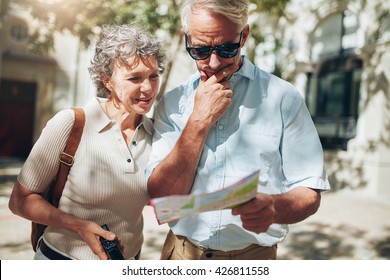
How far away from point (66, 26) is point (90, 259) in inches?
111

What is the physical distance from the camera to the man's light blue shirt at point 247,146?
1268mm

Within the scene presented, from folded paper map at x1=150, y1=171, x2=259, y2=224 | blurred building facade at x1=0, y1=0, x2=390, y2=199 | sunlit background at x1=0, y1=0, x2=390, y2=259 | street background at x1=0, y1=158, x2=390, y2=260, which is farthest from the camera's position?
blurred building facade at x1=0, y1=0, x2=390, y2=199

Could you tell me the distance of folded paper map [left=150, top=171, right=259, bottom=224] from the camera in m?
0.94

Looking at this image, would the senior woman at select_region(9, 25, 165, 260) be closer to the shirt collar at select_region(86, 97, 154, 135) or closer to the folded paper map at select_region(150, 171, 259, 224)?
the shirt collar at select_region(86, 97, 154, 135)

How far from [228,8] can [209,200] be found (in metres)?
0.64

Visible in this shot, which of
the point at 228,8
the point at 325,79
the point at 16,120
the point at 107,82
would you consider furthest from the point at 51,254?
the point at 325,79

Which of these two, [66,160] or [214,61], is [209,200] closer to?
[214,61]

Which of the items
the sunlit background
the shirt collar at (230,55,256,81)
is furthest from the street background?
the shirt collar at (230,55,256,81)

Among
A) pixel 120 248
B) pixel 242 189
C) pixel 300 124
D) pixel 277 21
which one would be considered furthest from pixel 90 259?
pixel 277 21

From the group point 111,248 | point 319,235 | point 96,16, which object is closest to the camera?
point 111,248

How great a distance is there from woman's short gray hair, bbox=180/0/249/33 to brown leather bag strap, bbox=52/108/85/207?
526 mm

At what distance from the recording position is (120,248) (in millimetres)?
1400

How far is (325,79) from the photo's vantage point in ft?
30.1

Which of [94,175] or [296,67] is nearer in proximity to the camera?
[94,175]
